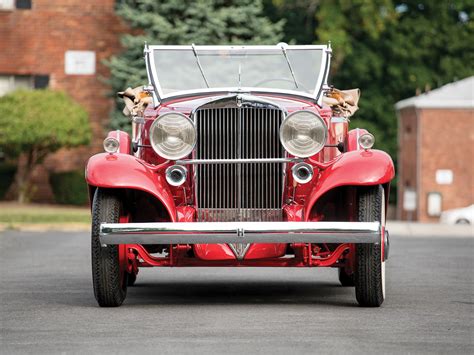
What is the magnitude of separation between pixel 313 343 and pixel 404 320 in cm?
173

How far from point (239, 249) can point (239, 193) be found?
52cm

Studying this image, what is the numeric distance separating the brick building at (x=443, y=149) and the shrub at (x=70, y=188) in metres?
15.3

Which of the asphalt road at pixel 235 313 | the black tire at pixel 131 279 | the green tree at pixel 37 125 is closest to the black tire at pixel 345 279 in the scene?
the asphalt road at pixel 235 313

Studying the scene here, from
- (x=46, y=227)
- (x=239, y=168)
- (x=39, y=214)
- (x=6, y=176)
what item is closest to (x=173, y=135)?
(x=239, y=168)

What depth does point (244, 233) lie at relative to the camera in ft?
37.0

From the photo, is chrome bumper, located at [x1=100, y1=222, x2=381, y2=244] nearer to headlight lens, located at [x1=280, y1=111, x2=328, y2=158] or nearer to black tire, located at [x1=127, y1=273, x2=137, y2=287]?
headlight lens, located at [x1=280, y1=111, x2=328, y2=158]

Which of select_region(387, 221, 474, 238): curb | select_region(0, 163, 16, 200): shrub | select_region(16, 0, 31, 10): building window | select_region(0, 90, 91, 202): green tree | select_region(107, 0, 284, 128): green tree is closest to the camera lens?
select_region(387, 221, 474, 238): curb

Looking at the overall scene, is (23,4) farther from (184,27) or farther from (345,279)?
(345,279)

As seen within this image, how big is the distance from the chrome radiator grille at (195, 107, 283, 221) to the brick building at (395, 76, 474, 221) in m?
41.6

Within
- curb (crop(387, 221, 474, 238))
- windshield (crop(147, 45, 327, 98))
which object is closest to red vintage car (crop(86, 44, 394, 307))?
windshield (crop(147, 45, 327, 98))

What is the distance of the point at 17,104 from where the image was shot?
40906 millimetres

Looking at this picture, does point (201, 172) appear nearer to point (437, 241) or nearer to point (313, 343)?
point (313, 343)

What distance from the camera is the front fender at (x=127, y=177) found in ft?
38.3

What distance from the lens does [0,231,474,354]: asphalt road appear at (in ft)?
30.4
